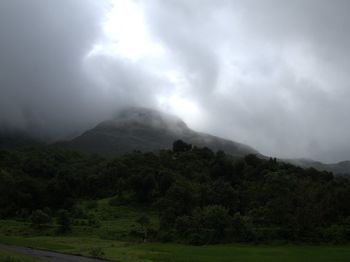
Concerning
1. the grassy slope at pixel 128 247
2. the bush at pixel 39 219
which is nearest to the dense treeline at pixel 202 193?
the bush at pixel 39 219

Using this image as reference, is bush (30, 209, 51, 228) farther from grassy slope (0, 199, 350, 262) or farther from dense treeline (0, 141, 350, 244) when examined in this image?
grassy slope (0, 199, 350, 262)

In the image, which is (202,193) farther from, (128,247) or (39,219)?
(128,247)

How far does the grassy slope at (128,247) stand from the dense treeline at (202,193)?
4.85 m

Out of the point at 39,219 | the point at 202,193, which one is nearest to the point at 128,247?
the point at 39,219

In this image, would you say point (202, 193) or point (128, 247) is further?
point (202, 193)

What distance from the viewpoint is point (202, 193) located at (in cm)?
8519

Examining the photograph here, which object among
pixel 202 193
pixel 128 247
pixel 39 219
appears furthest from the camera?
pixel 202 193

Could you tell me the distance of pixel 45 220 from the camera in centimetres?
7962

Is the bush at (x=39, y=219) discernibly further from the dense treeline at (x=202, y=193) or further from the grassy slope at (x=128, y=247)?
the grassy slope at (x=128, y=247)

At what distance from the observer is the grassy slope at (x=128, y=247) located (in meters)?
46.2

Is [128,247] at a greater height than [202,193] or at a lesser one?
lesser

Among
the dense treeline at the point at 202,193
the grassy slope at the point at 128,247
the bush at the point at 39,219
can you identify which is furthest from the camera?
the bush at the point at 39,219

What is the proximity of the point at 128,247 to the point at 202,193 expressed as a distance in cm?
3025

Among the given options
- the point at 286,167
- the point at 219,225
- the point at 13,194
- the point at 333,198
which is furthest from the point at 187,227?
the point at 286,167
